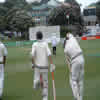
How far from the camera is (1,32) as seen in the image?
7650cm

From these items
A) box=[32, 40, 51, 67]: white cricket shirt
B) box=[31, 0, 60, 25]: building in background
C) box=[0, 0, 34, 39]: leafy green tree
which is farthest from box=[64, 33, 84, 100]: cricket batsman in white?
box=[31, 0, 60, 25]: building in background

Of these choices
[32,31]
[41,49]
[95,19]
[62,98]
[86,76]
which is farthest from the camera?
[95,19]

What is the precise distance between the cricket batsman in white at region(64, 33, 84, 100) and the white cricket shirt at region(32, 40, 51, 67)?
1.77ft

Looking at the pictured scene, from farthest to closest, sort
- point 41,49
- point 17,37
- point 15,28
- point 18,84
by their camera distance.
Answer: point 15,28 < point 17,37 < point 18,84 < point 41,49

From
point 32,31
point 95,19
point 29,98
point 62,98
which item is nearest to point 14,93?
point 29,98

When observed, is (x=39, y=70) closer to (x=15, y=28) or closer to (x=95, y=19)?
(x=15, y=28)

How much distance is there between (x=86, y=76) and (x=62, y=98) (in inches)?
139

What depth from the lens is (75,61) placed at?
251 inches

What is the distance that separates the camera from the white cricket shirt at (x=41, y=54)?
653 cm

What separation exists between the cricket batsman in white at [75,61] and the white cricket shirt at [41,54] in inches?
21.2

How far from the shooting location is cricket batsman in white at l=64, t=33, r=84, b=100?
21.0ft

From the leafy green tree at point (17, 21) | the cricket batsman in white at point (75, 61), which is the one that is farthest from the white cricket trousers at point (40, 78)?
the leafy green tree at point (17, 21)

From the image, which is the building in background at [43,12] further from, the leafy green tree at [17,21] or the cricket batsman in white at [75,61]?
the cricket batsman in white at [75,61]

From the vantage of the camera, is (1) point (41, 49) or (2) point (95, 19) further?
(2) point (95, 19)
